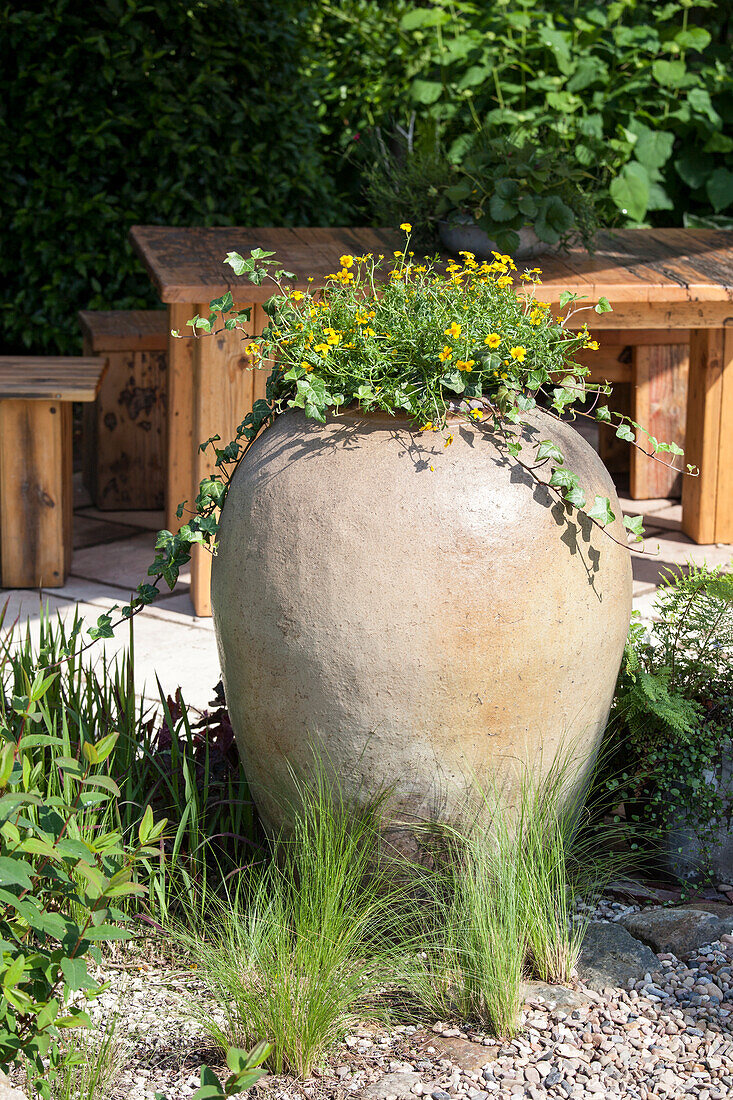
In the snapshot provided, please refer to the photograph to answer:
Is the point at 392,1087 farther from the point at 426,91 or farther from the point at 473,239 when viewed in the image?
the point at 426,91

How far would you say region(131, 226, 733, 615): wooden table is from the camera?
12.2 ft

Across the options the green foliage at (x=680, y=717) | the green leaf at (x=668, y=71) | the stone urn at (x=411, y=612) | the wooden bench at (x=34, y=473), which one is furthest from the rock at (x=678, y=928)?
the green leaf at (x=668, y=71)

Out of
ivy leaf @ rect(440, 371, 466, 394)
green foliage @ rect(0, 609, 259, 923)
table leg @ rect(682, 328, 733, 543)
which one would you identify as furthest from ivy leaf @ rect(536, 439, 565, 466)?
table leg @ rect(682, 328, 733, 543)

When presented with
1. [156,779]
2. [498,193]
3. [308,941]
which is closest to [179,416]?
[498,193]

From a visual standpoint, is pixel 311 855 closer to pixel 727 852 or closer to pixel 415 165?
pixel 727 852

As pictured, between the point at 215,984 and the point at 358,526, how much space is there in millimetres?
757

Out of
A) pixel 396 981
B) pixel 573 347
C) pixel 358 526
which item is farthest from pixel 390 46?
pixel 396 981

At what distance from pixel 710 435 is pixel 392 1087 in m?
3.36

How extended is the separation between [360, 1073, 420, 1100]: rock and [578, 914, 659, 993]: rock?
1.29 ft

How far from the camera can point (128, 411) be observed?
5.06 m

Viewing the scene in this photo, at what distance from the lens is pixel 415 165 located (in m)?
3.95

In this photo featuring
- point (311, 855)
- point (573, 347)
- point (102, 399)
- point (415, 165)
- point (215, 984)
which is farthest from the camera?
point (102, 399)

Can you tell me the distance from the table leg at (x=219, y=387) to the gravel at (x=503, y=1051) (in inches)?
77.9

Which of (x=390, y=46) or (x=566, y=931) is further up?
(x=390, y=46)
